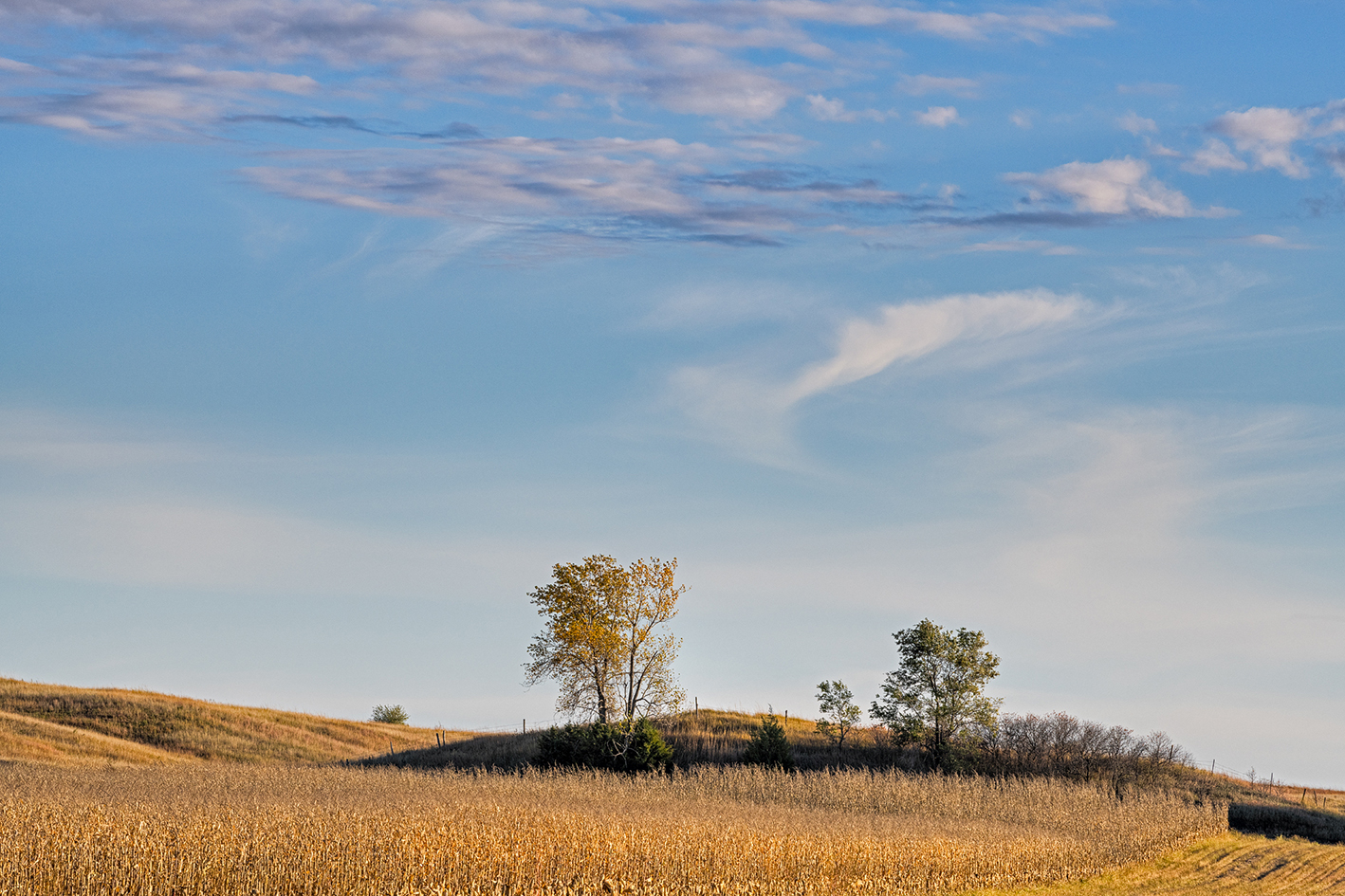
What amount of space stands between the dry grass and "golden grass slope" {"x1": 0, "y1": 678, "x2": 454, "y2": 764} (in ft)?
134

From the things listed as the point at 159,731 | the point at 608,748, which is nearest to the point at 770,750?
the point at 608,748

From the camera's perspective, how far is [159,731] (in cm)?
6228

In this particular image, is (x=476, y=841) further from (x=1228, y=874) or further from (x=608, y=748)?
(x=608, y=748)

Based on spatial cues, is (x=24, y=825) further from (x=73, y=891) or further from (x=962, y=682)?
(x=962, y=682)

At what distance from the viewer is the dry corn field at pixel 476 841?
1977 centimetres

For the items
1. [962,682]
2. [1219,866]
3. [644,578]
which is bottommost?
[1219,866]

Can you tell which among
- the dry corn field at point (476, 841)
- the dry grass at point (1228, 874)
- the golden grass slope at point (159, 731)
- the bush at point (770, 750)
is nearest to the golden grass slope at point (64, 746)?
the golden grass slope at point (159, 731)

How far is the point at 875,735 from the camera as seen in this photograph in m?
54.4

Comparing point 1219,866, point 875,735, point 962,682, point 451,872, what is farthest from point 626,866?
point 875,735

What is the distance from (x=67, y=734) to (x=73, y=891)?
4283cm

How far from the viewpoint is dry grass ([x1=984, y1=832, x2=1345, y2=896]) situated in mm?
29375

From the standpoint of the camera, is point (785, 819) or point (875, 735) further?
point (875, 735)

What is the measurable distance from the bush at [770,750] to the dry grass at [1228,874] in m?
15.0

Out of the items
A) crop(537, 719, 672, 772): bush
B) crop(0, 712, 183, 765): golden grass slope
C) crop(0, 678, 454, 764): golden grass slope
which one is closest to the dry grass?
crop(537, 719, 672, 772): bush
